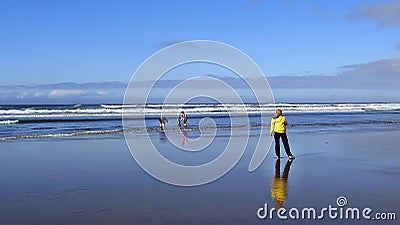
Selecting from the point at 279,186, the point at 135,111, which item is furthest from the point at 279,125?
the point at 135,111

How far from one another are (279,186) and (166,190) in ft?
8.38

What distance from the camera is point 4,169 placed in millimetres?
12992

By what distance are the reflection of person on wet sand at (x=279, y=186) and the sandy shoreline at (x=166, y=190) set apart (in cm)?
11

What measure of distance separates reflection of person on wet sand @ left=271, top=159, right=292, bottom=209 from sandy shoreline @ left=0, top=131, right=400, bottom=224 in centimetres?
11

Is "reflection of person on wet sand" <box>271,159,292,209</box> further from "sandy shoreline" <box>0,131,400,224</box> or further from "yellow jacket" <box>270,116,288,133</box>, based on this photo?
"yellow jacket" <box>270,116,288,133</box>

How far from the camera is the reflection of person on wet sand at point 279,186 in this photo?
8.74m

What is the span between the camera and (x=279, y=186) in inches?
398

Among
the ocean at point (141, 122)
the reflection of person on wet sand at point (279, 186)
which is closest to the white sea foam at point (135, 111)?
the ocean at point (141, 122)

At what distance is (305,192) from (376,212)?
6.04 ft

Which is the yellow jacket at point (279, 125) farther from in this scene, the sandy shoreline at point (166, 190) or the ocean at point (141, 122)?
the ocean at point (141, 122)

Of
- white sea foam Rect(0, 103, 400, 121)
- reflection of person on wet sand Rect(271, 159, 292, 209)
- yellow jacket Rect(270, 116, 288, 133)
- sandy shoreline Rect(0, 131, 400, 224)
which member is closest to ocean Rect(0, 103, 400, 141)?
white sea foam Rect(0, 103, 400, 121)

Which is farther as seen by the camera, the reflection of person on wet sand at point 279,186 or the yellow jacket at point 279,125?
the yellow jacket at point 279,125

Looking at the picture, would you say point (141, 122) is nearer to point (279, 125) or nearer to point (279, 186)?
point (279, 125)

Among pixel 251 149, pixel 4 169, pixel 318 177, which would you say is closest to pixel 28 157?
pixel 4 169
